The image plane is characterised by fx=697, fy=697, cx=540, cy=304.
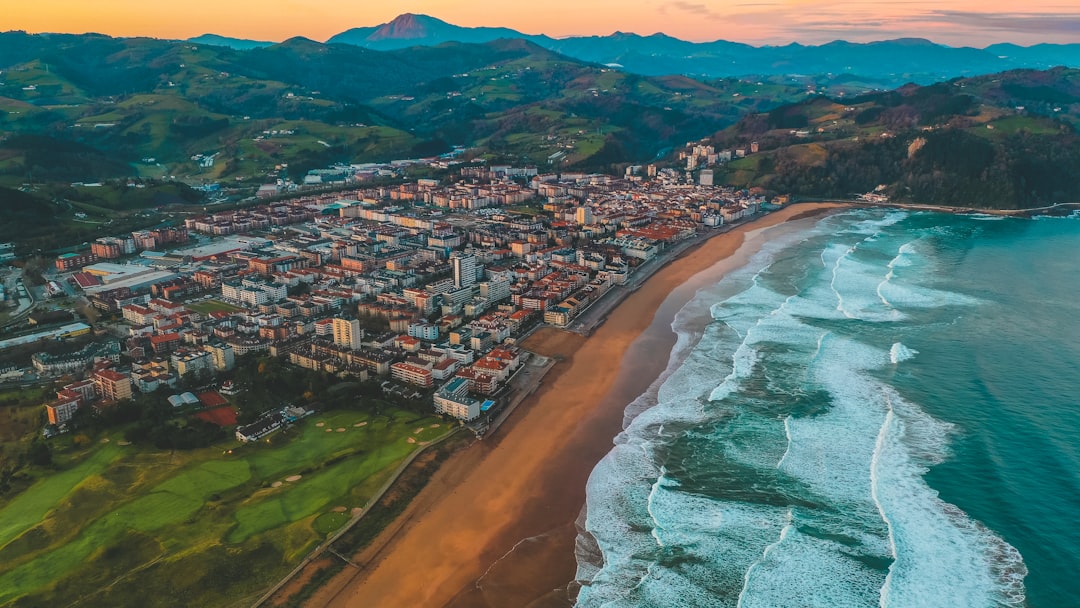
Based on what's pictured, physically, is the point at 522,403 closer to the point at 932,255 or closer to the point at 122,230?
the point at 932,255

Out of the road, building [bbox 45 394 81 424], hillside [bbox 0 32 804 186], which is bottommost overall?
the road

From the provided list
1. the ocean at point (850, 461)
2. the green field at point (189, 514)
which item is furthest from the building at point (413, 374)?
the ocean at point (850, 461)

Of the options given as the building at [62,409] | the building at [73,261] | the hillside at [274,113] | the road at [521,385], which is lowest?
the road at [521,385]

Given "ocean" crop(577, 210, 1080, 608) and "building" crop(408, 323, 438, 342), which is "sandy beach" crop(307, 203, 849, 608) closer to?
"ocean" crop(577, 210, 1080, 608)

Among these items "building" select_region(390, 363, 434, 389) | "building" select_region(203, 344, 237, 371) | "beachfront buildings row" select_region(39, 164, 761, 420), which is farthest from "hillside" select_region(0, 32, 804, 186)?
"building" select_region(390, 363, 434, 389)

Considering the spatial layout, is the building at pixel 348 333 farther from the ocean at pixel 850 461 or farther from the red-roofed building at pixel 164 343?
the ocean at pixel 850 461
